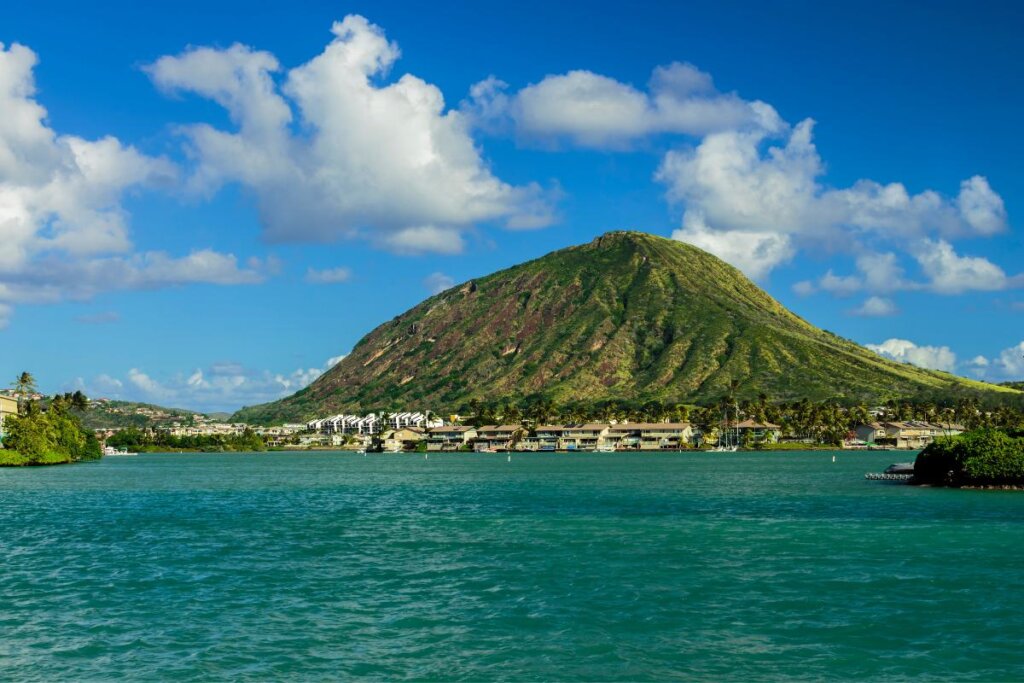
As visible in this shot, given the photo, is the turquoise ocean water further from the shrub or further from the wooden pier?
the wooden pier

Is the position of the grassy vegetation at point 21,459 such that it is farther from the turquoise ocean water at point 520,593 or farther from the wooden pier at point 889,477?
the wooden pier at point 889,477

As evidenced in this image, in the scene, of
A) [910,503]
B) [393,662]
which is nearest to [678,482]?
[910,503]

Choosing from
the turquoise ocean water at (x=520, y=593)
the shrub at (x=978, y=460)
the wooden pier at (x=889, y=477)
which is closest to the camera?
the turquoise ocean water at (x=520, y=593)

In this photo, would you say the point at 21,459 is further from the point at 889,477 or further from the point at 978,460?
the point at 978,460

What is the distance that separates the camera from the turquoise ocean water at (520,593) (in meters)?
28.5

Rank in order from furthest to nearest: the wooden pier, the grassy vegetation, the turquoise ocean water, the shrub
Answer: the grassy vegetation, the wooden pier, the shrub, the turquoise ocean water

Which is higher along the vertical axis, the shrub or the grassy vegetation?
the shrub

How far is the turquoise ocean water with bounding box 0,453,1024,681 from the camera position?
2847 cm

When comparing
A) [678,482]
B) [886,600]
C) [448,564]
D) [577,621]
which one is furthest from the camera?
[678,482]

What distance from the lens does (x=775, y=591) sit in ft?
130

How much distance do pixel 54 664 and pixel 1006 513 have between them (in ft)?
223

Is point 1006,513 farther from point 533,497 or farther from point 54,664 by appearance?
point 54,664

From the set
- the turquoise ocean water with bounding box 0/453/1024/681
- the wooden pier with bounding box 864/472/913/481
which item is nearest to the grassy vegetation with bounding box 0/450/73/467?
the turquoise ocean water with bounding box 0/453/1024/681

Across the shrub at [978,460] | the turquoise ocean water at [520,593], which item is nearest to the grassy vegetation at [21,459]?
the turquoise ocean water at [520,593]
